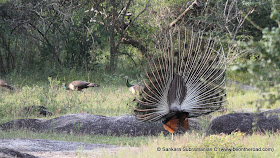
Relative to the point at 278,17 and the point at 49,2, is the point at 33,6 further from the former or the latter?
the point at 278,17

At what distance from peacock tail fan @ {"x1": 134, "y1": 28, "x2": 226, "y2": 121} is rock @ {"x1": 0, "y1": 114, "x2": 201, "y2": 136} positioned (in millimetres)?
1534

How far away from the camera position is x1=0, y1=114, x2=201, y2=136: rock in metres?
8.41

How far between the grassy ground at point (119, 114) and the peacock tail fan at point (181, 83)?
1.51 ft

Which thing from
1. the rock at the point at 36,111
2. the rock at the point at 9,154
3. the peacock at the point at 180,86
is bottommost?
the rock at the point at 9,154

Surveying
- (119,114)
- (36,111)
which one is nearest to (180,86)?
(119,114)

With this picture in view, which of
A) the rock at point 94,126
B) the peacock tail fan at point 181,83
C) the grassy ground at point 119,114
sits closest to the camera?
the grassy ground at point 119,114

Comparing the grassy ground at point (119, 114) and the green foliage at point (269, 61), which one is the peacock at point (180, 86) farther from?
the green foliage at point (269, 61)

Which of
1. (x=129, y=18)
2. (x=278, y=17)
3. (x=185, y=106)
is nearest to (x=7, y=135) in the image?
(x=185, y=106)

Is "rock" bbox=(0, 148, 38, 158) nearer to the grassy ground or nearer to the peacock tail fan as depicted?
the grassy ground

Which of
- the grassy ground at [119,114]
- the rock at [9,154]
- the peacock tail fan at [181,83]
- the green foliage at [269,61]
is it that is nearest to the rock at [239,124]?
the grassy ground at [119,114]

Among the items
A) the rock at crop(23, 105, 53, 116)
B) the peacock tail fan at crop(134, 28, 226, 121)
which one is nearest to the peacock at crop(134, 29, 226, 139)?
the peacock tail fan at crop(134, 28, 226, 121)

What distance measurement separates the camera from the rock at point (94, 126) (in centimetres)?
841

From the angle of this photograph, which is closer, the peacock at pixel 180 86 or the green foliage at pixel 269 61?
the green foliage at pixel 269 61

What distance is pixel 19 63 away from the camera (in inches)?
679
